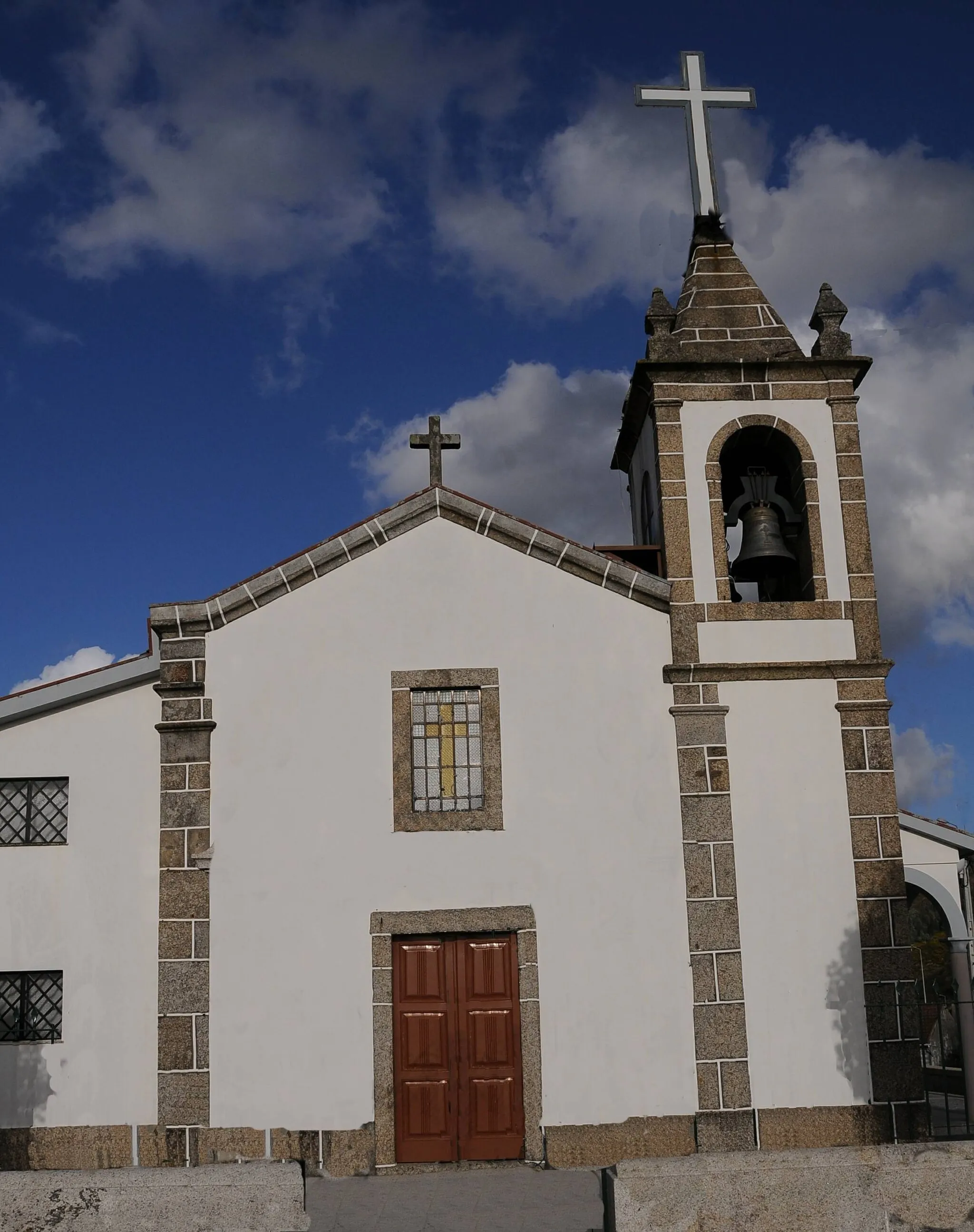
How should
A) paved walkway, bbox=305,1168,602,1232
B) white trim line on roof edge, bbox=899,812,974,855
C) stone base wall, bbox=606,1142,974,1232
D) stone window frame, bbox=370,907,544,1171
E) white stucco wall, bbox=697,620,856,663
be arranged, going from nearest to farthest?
1. stone base wall, bbox=606,1142,974,1232
2. paved walkway, bbox=305,1168,602,1232
3. stone window frame, bbox=370,907,544,1171
4. white stucco wall, bbox=697,620,856,663
5. white trim line on roof edge, bbox=899,812,974,855

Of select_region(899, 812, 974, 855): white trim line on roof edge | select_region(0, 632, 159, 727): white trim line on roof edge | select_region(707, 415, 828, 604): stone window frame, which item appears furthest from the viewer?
select_region(899, 812, 974, 855): white trim line on roof edge

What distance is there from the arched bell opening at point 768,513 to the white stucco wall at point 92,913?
6413 millimetres

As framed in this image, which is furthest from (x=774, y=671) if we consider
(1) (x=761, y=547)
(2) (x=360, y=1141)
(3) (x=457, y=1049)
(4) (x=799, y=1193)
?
(4) (x=799, y=1193)

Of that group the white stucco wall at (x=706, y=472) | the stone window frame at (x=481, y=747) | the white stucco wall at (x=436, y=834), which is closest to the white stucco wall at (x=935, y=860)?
the white stucco wall at (x=706, y=472)

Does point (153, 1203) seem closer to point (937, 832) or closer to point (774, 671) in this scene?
point (774, 671)

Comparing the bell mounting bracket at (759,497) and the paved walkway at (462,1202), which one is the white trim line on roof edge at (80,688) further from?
the bell mounting bracket at (759,497)

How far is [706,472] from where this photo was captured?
515 inches

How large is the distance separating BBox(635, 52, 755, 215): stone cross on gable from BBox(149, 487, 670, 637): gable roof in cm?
465

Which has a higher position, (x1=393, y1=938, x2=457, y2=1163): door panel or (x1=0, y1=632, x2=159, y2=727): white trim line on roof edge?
(x1=0, y1=632, x2=159, y2=727): white trim line on roof edge

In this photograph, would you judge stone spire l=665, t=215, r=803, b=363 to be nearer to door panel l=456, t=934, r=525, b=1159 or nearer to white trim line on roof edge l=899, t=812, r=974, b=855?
white trim line on roof edge l=899, t=812, r=974, b=855

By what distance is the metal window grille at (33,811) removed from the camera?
1203cm

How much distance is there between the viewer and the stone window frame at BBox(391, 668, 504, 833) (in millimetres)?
12039

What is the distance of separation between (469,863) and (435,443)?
4569 mm

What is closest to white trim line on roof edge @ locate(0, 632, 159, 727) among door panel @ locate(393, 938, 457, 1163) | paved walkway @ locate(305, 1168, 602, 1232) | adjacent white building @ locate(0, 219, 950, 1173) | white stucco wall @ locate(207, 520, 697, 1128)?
adjacent white building @ locate(0, 219, 950, 1173)
